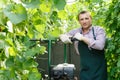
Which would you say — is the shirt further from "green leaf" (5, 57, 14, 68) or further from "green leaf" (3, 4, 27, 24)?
"green leaf" (3, 4, 27, 24)

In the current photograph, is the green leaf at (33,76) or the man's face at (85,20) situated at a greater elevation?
the man's face at (85,20)

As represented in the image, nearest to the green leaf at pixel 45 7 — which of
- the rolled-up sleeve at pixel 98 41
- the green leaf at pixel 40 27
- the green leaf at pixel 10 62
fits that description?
the green leaf at pixel 40 27

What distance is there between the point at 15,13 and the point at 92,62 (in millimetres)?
1476

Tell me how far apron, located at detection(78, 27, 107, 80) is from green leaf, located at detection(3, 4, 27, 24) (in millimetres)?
1363

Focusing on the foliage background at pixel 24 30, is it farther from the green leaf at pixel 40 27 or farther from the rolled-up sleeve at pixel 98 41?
Result: the rolled-up sleeve at pixel 98 41

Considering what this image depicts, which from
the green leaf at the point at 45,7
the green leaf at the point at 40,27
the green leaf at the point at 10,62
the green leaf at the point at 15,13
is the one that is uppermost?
the green leaf at the point at 45,7

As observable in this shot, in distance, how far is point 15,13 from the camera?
1.36 m

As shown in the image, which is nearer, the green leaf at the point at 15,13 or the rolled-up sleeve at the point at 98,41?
the green leaf at the point at 15,13

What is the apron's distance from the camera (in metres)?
2.74

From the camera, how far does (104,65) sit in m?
2.81

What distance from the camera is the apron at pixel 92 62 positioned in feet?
8.98

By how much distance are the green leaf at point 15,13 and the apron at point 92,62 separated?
1.36m

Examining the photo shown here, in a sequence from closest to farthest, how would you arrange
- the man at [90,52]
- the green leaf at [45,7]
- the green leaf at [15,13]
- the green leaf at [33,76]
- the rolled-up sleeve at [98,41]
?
1. the green leaf at [15,13]
2. the green leaf at [45,7]
3. the green leaf at [33,76]
4. the rolled-up sleeve at [98,41]
5. the man at [90,52]

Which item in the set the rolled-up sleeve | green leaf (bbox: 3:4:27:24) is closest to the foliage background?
green leaf (bbox: 3:4:27:24)
